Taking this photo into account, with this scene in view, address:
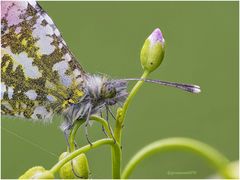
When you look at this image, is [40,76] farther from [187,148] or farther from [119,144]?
[187,148]

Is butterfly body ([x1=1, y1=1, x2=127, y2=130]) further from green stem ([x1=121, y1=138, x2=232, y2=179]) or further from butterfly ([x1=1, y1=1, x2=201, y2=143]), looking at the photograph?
green stem ([x1=121, y1=138, x2=232, y2=179])

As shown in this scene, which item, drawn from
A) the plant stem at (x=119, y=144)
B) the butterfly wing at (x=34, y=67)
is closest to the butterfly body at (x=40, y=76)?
the butterfly wing at (x=34, y=67)

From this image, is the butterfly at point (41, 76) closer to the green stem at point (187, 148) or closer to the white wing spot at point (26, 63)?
the white wing spot at point (26, 63)

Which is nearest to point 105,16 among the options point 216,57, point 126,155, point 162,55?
point 216,57

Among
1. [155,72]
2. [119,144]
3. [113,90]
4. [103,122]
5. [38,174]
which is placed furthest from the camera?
[155,72]

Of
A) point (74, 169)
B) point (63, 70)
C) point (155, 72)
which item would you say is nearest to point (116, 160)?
point (74, 169)

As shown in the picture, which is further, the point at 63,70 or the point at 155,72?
the point at 155,72

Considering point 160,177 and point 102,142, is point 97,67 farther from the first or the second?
point 102,142

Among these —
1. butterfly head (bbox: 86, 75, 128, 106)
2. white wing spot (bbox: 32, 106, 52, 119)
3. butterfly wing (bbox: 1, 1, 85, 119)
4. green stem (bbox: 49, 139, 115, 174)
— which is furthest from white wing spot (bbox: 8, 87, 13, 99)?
green stem (bbox: 49, 139, 115, 174)
